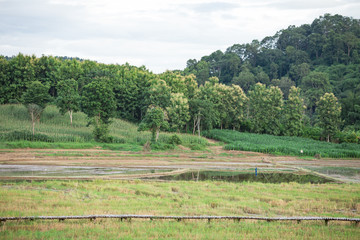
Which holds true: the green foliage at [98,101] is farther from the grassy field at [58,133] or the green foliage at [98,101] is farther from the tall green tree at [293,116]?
the tall green tree at [293,116]

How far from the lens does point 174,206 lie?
61.8 ft

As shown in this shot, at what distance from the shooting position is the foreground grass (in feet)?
44.3

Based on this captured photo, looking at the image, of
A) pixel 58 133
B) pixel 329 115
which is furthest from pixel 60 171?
pixel 329 115

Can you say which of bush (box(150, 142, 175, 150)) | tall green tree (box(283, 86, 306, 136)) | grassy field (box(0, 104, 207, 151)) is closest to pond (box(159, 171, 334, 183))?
bush (box(150, 142, 175, 150))

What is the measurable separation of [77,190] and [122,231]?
375 inches

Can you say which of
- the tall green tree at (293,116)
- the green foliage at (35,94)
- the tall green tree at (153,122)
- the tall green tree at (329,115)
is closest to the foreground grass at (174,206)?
the tall green tree at (153,122)

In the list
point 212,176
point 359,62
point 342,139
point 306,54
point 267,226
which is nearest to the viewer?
point 267,226

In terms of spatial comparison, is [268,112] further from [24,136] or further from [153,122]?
[24,136]

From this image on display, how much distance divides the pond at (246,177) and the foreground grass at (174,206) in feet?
14.7

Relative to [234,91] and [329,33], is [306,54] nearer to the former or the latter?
[329,33]

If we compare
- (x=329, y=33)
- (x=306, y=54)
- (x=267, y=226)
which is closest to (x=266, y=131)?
(x=267, y=226)

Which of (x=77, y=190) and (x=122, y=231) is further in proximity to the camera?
(x=77, y=190)

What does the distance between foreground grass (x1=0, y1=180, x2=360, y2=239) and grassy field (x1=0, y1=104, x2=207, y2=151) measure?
2413 cm

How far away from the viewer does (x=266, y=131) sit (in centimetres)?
8219
